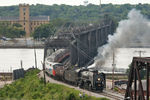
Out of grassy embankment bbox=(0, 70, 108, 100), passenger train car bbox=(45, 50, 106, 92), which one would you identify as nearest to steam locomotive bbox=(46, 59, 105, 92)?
passenger train car bbox=(45, 50, 106, 92)

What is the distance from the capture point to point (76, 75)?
168 ft

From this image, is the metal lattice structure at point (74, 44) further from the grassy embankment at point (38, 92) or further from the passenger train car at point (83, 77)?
the grassy embankment at point (38, 92)

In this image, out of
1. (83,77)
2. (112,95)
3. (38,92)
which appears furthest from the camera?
(83,77)

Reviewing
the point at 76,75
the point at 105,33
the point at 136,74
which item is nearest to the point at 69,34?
the point at 76,75

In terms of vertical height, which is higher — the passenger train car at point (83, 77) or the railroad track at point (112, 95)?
the passenger train car at point (83, 77)

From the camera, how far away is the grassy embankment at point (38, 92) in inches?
1609

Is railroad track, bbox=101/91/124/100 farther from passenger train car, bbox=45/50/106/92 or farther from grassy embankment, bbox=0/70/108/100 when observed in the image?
grassy embankment, bbox=0/70/108/100

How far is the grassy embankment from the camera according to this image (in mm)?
40875

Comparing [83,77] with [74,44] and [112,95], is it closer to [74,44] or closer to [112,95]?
[112,95]

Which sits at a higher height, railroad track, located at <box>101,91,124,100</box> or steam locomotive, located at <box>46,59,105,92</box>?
steam locomotive, located at <box>46,59,105,92</box>

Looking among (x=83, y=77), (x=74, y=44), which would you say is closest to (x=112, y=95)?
(x=83, y=77)

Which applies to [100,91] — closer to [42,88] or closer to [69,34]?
[42,88]

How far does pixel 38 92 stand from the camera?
47.1 meters

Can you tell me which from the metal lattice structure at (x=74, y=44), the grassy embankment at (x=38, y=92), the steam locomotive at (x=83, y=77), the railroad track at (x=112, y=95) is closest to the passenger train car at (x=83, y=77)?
the steam locomotive at (x=83, y=77)
